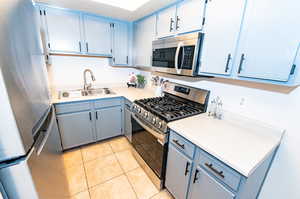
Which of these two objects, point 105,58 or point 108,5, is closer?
point 108,5

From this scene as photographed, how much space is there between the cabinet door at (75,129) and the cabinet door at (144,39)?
A: 1.37 metres

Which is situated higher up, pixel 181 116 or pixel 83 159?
pixel 181 116

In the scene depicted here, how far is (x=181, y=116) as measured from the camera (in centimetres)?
145

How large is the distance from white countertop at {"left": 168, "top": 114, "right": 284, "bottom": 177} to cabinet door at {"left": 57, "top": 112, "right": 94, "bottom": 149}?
5.21 ft

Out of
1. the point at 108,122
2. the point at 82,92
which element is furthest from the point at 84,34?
the point at 108,122

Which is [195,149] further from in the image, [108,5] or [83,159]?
[108,5]

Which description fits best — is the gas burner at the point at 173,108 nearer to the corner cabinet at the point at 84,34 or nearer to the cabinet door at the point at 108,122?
the cabinet door at the point at 108,122

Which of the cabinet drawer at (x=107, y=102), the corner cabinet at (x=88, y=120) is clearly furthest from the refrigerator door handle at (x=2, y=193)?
the cabinet drawer at (x=107, y=102)

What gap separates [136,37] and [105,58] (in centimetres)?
80

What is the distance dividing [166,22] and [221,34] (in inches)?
34.3

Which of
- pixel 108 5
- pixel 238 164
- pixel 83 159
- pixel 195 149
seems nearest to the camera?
pixel 238 164

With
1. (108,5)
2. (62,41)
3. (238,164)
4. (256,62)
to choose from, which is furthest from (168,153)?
(62,41)

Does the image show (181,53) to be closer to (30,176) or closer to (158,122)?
(158,122)

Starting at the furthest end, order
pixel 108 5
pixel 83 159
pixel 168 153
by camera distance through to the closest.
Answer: pixel 83 159, pixel 108 5, pixel 168 153
